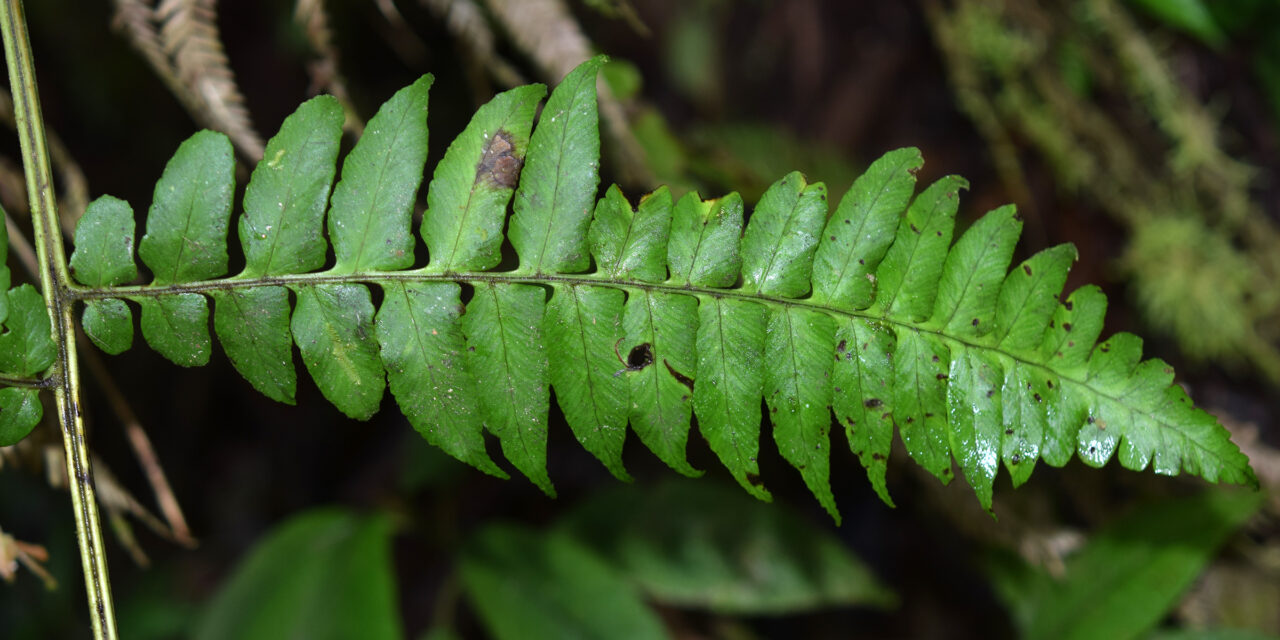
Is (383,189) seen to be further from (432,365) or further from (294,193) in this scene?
(432,365)

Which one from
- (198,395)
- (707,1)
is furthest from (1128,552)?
(198,395)

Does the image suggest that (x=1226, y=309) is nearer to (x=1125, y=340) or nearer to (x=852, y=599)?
(x=852, y=599)

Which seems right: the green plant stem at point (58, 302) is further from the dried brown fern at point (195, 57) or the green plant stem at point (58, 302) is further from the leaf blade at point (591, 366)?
the leaf blade at point (591, 366)

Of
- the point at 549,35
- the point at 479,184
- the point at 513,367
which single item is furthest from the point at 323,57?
the point at 513,367

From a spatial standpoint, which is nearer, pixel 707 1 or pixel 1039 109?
pixel 1039 109

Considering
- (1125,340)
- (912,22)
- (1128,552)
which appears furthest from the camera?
(912,22)

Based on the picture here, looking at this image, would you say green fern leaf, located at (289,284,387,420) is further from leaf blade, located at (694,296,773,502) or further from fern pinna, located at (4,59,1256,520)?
leaf blade, located at (694,296,773,502)

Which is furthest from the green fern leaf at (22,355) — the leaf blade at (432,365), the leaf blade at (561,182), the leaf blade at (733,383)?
the leaf blade at (733,383)
